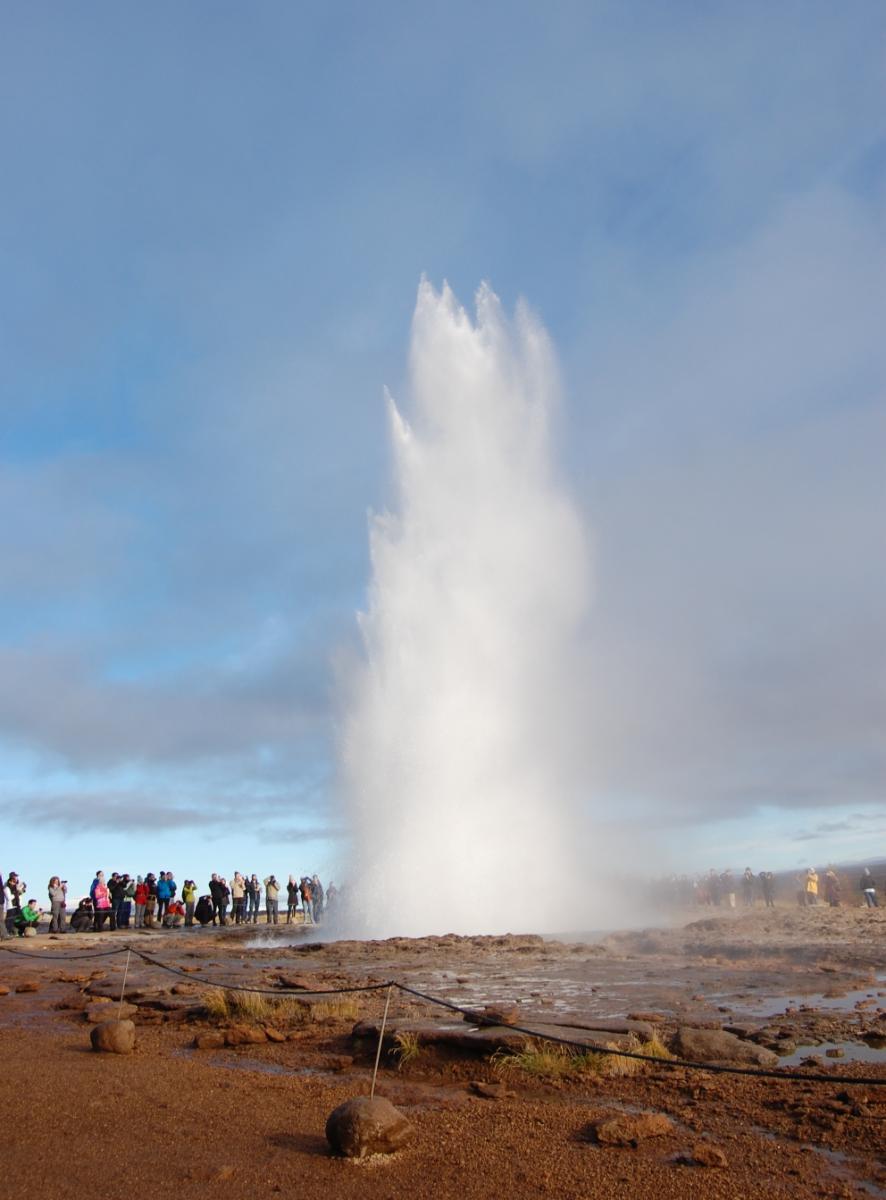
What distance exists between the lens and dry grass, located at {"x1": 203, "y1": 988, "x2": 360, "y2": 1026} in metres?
12.5

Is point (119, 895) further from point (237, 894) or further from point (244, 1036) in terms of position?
point (244, 1036)

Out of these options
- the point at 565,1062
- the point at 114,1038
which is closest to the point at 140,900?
the point at 114,1038

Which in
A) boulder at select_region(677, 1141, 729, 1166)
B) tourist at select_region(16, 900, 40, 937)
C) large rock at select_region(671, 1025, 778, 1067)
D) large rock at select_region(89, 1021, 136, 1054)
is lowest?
boulder at select_region(677, 1141, 729, 1166)

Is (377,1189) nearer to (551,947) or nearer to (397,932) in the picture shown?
(551,947)

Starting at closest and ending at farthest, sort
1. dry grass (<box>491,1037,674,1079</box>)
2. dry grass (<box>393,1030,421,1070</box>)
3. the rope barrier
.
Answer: the rope barrier → dry grass (<box>491,1037,674,1079</box>) → dry grass (<box>393,1030,421,1070</box>)

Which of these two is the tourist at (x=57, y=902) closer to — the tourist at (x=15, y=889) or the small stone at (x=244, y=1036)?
the tourist at (x=15, y=889)

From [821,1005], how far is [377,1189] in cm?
939

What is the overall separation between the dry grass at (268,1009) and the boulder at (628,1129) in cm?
603

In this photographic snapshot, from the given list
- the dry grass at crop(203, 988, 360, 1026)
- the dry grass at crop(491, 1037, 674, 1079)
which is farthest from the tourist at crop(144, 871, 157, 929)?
the dry grass at crop(491, 1037, 674, 1079)

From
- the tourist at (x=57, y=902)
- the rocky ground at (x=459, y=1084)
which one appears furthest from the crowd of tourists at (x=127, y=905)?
the rocky ground at (x=459, y=1084)

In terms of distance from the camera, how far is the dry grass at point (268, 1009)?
41.1 ft

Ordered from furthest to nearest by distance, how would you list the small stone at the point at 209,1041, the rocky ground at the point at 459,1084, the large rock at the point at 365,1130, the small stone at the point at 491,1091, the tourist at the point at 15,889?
the tourist at the point at 15,889, the small stone at the point at 209,1041, the small stone at the point at 491,1091, the large rock at the point at 365,1130, the rocky ground at the point at 459,1084

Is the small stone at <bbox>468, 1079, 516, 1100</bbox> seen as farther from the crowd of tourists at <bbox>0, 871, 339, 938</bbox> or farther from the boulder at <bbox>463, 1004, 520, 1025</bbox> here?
the crowd of tourists at <bbox>0, 871, 339, 938</bbox>

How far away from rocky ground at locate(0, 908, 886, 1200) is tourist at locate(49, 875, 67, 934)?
11205 millimetres
